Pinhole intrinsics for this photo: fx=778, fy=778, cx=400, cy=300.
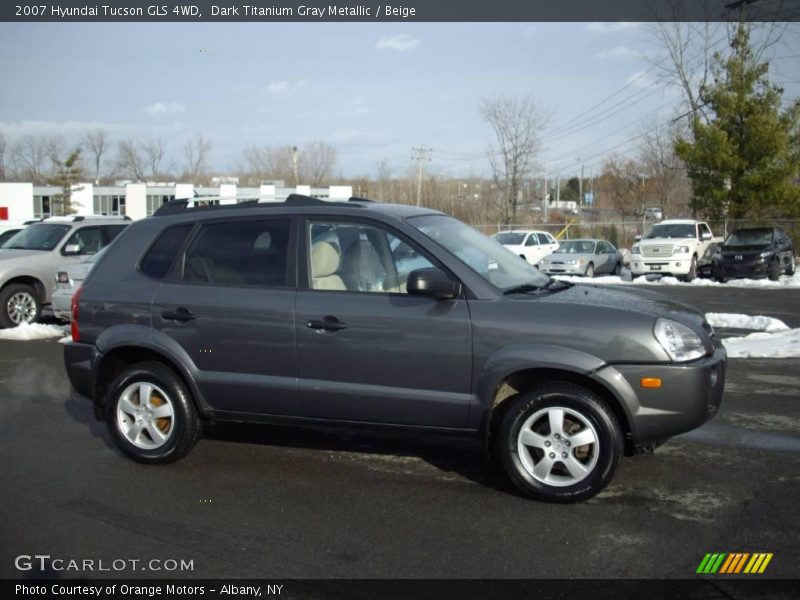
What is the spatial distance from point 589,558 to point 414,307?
1902 millimetres

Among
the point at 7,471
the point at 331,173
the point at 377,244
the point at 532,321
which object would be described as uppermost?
the point at 331,173

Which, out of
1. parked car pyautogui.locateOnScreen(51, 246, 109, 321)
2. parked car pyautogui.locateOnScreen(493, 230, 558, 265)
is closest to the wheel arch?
parked car pyautogui.locateOnScreen(51, 246, 109, 321)

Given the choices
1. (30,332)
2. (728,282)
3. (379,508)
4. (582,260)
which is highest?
(582,260)

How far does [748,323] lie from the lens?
1269 centimetres

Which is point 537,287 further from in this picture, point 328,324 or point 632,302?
point 328,324

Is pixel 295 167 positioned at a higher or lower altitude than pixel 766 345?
higher

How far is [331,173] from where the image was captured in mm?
75000

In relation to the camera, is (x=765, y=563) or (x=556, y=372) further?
(x=556, y=372)

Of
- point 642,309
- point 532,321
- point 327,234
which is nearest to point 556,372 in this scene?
point 532,321

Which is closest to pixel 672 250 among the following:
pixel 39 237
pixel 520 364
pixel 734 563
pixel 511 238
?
pixel 511 238

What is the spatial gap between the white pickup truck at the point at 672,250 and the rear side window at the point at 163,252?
20.6 metres

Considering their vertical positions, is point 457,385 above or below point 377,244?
below

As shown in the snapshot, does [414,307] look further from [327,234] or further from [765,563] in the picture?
[765,563]

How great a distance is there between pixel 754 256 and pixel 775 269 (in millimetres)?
884
